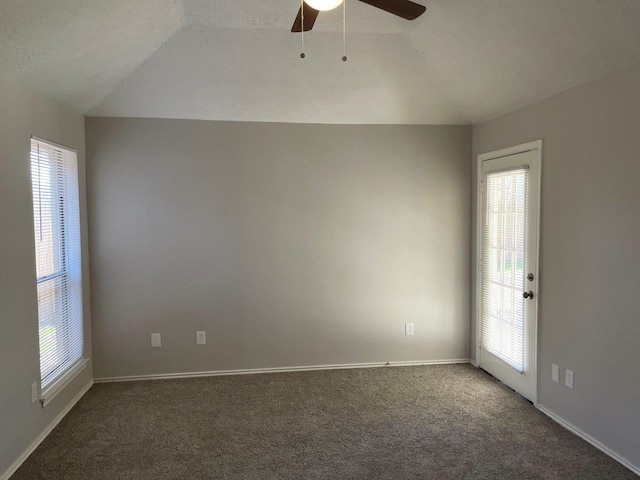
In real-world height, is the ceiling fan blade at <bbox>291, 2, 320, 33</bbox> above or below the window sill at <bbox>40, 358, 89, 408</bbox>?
above

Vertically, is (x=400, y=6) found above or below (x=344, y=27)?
below

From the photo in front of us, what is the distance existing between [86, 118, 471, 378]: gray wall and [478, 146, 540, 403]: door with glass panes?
0.30 metres

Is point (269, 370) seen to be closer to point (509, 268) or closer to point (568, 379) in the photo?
point (509, 268)

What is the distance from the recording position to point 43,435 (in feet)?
9.75

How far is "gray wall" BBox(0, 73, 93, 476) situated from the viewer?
8.31 ft

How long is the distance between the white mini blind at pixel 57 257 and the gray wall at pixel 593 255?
3.45 m

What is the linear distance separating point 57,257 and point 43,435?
1208mm

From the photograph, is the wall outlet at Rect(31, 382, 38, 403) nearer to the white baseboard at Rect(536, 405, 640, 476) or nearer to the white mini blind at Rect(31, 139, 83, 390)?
the white mini blind at Rect(31, 139, 83, 390)

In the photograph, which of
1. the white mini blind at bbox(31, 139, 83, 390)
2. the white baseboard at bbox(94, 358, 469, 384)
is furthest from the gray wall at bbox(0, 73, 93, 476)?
the white baseboard at bbox(94, 358, 469, 384)

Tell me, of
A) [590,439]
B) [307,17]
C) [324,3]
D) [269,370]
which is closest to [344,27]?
[307,17]

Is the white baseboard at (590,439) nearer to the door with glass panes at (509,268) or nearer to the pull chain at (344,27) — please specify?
the door with glass panes at (509,268)

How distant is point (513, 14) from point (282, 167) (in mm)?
2167

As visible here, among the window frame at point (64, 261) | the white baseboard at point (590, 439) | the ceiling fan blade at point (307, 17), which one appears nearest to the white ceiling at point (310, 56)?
the window frame at point (64, 261)

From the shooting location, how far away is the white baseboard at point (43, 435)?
257 cm
